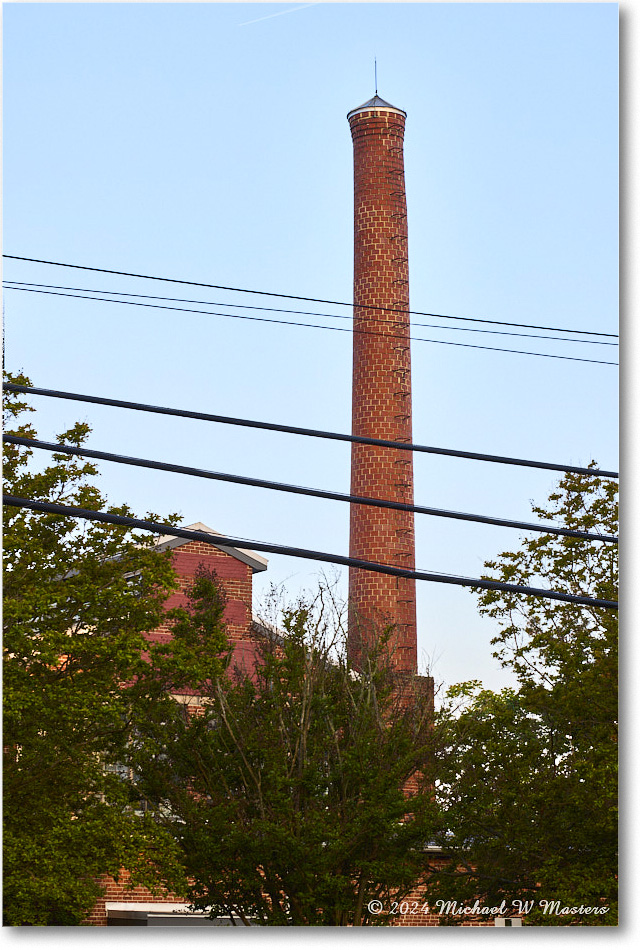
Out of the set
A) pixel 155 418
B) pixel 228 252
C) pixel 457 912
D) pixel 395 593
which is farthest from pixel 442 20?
pixel 395 593

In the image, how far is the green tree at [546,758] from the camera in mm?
12352

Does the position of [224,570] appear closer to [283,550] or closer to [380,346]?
[380,346]

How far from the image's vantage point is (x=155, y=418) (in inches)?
509

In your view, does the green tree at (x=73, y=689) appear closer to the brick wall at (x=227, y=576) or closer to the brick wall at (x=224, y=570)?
the brick wall at (x=227, y=576)

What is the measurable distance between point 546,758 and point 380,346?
14181 mm

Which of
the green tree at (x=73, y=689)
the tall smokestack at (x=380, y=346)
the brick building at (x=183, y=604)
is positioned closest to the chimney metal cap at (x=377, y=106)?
the tall smokestack at (x=380, y=346)

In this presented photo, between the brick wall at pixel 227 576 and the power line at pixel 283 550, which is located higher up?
the brick wall at pixel 227 576

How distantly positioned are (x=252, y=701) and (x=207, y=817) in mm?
1572

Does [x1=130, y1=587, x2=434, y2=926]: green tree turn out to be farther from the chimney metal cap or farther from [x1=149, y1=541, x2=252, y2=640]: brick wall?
the chimney metal cap

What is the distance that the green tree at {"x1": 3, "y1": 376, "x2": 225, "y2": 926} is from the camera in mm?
10781

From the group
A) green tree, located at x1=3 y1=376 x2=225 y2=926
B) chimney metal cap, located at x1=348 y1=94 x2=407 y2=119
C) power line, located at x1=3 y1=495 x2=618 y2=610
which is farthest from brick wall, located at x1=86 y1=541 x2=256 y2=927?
power line, located at x1=3 y1=495 x2=618 y2=610

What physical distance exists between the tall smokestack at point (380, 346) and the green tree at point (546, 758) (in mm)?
9896

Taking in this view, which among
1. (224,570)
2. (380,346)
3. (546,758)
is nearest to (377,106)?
(380,346)

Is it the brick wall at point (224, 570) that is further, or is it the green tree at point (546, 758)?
the brick wall at point (224, 570)
